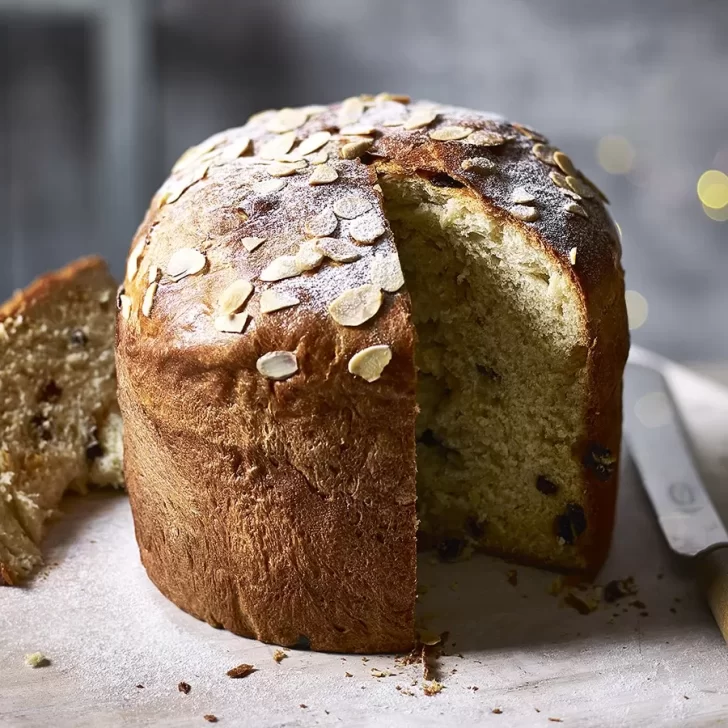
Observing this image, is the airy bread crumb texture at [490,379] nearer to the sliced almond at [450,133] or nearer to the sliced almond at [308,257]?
the sliced almond at [450,133]

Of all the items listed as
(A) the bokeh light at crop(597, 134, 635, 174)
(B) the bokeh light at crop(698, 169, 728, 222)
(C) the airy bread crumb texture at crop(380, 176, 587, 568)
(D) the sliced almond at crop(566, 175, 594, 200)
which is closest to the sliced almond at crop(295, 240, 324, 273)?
(C) the airy bread crumb texture at crop(380, 176, 587, 568)

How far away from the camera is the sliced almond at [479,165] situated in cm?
204

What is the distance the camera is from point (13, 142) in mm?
4500

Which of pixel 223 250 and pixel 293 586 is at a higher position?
pixel 223 250

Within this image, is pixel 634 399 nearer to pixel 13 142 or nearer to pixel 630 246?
pixel 630 246

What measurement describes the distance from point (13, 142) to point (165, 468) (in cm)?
312

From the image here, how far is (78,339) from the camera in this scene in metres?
2.56

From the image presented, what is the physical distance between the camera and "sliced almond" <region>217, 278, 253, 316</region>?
1.77 metres

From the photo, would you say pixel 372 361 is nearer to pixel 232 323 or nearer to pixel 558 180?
pixel 232 323

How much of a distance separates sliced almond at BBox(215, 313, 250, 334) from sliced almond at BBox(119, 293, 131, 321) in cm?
31

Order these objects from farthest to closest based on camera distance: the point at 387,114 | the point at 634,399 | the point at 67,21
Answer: the point at 67,21 → the point at 634,399 → the point at 387,114

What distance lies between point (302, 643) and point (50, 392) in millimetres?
1011

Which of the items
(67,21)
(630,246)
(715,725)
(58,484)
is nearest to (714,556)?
(715,725)

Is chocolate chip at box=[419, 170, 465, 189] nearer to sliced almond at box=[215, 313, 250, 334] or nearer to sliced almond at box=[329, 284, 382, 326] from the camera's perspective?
sliced almond at box=[329, 284, 382, 326]
